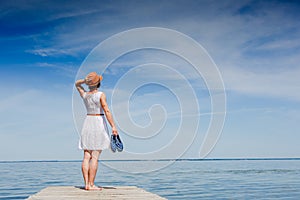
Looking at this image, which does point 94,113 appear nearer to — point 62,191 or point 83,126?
point 83,126

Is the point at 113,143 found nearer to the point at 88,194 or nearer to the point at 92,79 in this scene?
the point at 88,194

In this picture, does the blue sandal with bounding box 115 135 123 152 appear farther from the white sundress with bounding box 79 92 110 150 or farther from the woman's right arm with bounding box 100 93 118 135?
the white sundress with bounding box 79 92 110 150

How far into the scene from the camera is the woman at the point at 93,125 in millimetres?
8922

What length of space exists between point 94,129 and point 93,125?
8cm

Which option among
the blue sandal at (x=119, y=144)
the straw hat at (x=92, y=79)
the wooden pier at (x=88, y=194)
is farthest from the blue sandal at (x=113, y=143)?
the straw hat at (x=92, y=79)

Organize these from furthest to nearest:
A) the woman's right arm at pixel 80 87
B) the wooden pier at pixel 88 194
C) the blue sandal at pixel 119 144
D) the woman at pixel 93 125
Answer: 1. the woman's right arm at pixel 80 87
2. the woman at pixel 93 125
3. the blue sandal at pixel 119 144
4. the wooden pier at pixel 88 194

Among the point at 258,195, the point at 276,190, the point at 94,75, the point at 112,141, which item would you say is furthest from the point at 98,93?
the point at 276,190

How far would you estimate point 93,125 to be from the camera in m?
8.96

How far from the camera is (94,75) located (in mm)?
8961

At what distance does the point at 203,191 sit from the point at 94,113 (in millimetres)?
14225

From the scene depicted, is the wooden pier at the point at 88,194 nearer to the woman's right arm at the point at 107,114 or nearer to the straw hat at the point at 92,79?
the woman's right arm at the point at 107,114

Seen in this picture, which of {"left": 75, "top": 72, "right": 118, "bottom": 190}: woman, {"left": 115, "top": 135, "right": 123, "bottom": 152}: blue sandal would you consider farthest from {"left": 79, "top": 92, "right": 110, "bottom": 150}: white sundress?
{"left": 115, "top": 135, "right": 123, "bottom": 152}: blue sandal

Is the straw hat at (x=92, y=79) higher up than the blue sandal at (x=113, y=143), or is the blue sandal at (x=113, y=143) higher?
the straw hat at (x=92, y=79)

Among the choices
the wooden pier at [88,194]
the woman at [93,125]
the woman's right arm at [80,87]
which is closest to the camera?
the wooden pier at [88,194]
